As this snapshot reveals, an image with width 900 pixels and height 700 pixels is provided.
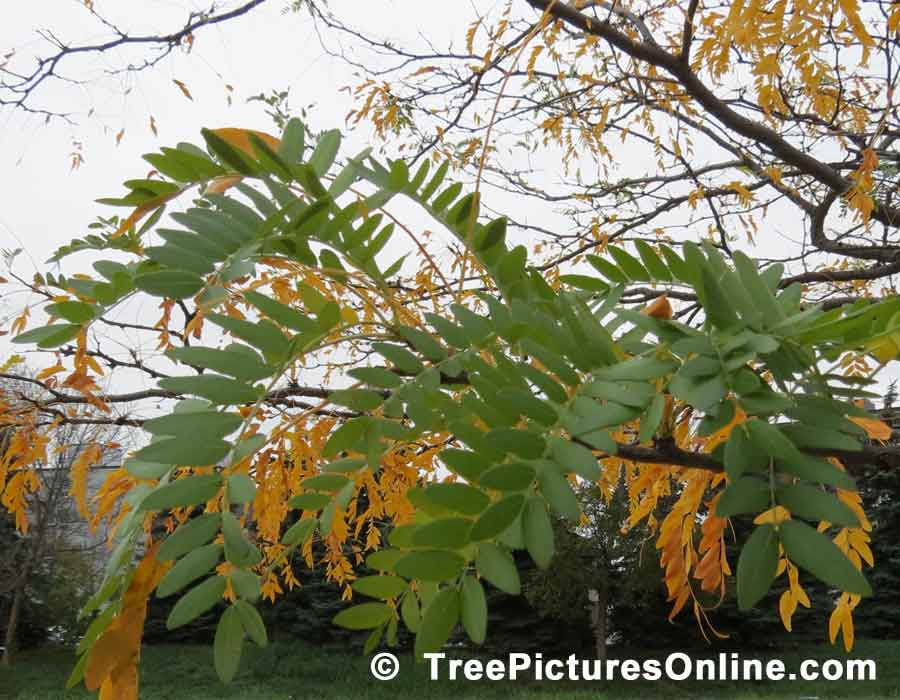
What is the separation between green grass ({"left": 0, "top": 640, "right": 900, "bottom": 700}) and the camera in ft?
25.5

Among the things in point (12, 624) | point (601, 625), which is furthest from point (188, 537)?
point (12, 624)

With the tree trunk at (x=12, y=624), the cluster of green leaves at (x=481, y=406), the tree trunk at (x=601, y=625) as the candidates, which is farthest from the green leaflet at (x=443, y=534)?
the tree trunk at (x=12, y=624)

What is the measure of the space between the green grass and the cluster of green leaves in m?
7.57

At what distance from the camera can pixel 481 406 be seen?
0.43 metres

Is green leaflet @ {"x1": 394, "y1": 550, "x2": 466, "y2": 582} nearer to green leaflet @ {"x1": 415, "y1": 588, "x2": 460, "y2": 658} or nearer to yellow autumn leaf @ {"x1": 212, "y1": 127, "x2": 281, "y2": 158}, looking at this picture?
green leaflet @ {"x1": 415, "y1": 588, "x2": 460, "y2": 658}

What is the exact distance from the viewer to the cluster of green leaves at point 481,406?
1.26ft

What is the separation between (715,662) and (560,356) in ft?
33.8

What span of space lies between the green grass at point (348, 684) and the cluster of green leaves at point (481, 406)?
7.57 m

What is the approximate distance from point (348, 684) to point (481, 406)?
29.2 feet

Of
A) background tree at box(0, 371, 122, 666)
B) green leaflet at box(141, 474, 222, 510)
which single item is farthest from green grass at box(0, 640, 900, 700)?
green leaflet at box(141, 474, 222, 510)

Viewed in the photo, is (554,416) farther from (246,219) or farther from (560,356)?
(246,219)

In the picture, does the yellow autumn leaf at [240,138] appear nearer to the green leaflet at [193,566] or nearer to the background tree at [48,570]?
the green leaflet at [193,566]

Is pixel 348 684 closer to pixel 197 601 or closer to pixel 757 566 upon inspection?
pixel 197 601

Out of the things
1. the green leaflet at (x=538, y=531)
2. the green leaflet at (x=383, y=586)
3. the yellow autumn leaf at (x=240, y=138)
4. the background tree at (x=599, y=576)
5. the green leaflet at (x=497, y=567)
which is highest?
the yellow autumn leaf at (x=240, y=138)
